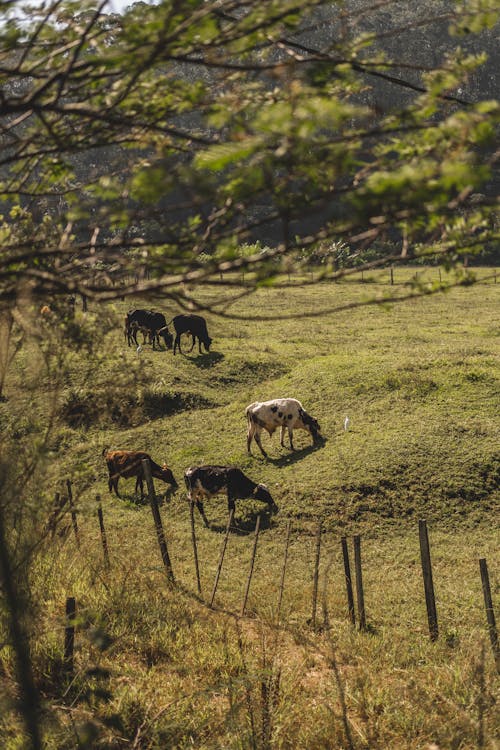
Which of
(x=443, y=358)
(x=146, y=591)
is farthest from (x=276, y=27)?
(x=443, y=358)

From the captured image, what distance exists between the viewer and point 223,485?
1432cm

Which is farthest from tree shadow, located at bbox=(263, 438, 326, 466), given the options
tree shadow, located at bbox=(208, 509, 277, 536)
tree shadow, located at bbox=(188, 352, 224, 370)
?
tree shadow, located at bbox=(188, 352, 224, 370)

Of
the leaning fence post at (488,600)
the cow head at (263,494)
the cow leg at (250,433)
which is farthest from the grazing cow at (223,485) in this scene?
the leaning fence post at (488,600)

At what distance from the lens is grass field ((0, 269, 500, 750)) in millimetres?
6098

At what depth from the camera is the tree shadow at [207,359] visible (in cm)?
2386

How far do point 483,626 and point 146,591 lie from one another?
4.84m

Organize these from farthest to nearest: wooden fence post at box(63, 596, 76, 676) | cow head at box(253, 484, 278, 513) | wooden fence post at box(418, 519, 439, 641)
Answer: cow head at box(253, 484, 278, 513)
wooden fence post at box(418, 519, 439, 641)
wooden fence post at box(63, 596, 76, 676)

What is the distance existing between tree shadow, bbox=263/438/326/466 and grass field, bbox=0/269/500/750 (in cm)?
7

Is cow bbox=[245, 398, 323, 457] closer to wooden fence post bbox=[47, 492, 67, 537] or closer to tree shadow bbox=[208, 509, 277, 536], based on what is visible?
tree shadow bbox=[208, 509, 277, 536]

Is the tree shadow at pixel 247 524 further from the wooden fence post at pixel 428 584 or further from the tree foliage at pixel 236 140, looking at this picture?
the tree foliage at pixel 236 140

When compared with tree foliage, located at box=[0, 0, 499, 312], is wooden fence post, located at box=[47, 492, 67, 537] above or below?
below

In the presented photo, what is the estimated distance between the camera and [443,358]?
21203 millimetres

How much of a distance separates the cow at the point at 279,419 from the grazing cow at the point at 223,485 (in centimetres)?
278

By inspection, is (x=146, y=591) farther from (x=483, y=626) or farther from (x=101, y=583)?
(x=483, y=626)
